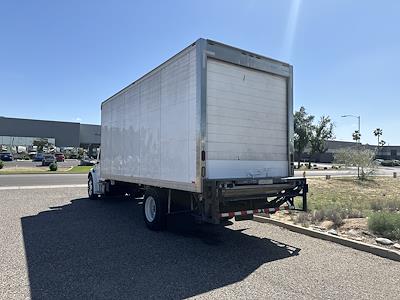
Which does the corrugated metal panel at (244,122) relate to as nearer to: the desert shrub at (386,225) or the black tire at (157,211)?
the black tire at (157,211)

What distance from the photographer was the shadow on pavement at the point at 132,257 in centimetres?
488

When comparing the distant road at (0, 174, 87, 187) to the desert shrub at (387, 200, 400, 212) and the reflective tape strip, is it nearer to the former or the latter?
the reflective tape strip

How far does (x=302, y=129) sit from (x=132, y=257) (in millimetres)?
56466

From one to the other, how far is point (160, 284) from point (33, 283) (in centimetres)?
176

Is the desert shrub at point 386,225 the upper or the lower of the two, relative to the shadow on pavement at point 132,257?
upper

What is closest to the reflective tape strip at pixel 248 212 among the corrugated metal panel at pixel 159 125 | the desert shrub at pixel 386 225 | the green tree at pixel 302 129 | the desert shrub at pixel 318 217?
the corrugated metal panel at pixel 159 125

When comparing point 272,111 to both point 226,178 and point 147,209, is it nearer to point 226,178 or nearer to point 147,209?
point 226,178

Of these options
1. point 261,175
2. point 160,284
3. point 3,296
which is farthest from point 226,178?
point 3,296

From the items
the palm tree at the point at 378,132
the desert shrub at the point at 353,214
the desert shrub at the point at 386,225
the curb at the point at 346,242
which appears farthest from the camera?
the palm tree at the point at 378,132

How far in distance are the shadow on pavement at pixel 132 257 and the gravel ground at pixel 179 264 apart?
0.6 inches

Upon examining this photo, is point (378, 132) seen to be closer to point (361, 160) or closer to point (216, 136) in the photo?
point (361, 160)

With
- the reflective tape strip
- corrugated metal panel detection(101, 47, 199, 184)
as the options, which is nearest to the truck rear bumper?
the reflective tape strip

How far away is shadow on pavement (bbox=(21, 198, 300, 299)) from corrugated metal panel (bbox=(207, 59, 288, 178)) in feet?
5.26

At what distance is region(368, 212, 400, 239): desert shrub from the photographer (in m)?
7.57
